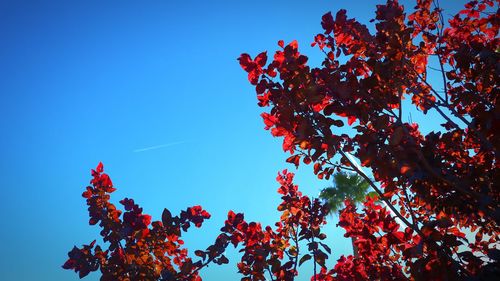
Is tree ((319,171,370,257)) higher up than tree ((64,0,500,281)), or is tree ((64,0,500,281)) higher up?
tree ((319,171,370,257))

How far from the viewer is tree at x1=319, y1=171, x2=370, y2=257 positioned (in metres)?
15.1

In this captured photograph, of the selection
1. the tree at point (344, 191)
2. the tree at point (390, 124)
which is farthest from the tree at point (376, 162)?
the tree at point (344, 191)

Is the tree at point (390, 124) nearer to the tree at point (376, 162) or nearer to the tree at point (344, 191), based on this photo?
the tree at point (376, 162)

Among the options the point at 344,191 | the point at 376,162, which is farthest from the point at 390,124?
the point at 344,191

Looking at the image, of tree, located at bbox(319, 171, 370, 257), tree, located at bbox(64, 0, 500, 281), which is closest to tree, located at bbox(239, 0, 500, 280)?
tree, located at bbox(64, 0, 500, 281)

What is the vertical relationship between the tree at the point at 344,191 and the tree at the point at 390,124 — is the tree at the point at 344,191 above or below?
above

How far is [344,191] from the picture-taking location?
15750 mm

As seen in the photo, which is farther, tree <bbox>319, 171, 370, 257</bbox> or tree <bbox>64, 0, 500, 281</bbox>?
tree <bbox>319, 171, 370, 257</bbox>

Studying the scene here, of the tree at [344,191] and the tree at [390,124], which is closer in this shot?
the tree at [390,124]

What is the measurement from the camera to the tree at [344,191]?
15.1 m

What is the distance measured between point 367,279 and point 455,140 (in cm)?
207

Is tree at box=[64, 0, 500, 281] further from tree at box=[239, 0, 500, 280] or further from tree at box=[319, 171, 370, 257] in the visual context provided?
tree at box=[319, 171, 370, 257]

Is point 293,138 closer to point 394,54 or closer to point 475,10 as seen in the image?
point 394,54

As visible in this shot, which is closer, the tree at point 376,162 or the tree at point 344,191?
the tree at point 376,162
